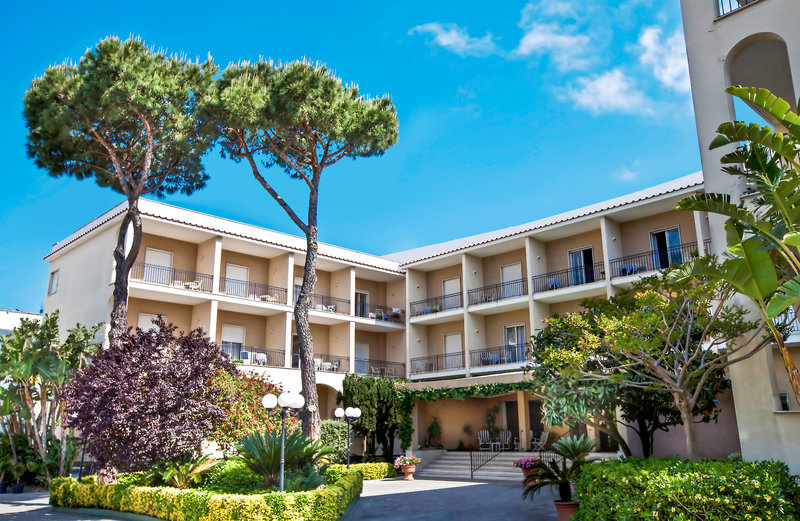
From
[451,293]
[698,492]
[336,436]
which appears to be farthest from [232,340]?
[698,492]

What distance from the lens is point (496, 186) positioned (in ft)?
102

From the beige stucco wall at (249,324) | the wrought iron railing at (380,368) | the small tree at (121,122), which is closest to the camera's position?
the small tree at (121,122)

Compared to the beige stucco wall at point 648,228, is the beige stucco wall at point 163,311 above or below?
below

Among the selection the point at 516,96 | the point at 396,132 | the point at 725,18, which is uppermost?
the point at 516,96

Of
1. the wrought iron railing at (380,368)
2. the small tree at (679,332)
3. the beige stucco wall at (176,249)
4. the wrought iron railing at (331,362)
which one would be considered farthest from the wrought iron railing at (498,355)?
the small tree at (679,332)

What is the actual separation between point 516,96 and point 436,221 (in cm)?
1813

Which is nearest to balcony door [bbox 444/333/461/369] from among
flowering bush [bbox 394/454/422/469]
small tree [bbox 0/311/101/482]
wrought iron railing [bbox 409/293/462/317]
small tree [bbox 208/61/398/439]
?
wrought iron railing [bbox 409/293/462/317]

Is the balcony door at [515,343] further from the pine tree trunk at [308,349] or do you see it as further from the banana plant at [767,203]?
the banana plant at [767,203]

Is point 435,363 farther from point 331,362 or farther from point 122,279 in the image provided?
point 122,279

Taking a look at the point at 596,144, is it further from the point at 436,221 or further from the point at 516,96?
the point at 436,221

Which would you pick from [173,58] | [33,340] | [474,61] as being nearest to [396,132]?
[474,61]

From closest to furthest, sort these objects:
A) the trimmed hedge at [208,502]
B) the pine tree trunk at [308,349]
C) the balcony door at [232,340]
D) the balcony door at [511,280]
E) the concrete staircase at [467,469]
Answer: the trimmed hedge at [208,502] → the pine tree trunk at [308,349] → the concrete staircase at [467,469] → the balcony door at [232,340] → the balcony door at [511,280]

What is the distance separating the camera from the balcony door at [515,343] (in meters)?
27.4

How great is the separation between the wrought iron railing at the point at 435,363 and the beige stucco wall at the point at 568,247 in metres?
6.35
